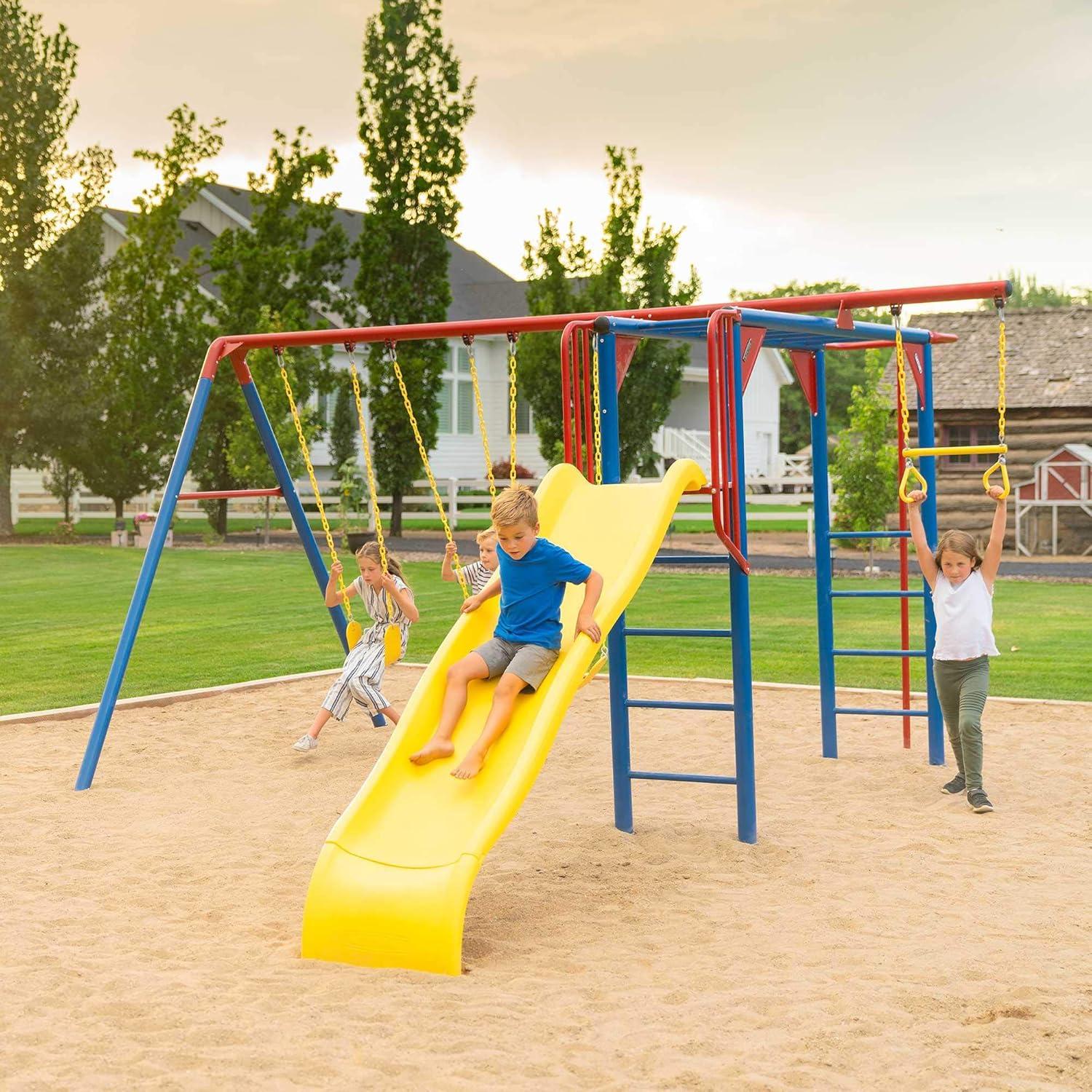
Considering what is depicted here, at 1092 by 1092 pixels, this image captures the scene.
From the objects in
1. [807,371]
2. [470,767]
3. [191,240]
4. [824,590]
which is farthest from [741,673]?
[191,240]

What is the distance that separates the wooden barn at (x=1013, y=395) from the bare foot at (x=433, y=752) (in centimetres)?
2119

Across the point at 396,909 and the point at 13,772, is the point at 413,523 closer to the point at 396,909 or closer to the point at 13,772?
the point at 13,772

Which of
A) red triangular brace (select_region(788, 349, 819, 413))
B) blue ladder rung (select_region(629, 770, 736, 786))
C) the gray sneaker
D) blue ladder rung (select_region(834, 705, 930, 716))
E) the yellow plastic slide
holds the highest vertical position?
red triangular brace (select_region(788, 349, 819, 413))

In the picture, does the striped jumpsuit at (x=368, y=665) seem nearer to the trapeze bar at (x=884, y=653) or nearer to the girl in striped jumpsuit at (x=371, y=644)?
the girl in striped jumpsuit at (x=371, y=644)

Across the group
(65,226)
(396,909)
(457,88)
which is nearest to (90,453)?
(65,226)

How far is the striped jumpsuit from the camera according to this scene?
8289 millimetres

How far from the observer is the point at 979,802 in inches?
269

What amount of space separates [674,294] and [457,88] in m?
6.27

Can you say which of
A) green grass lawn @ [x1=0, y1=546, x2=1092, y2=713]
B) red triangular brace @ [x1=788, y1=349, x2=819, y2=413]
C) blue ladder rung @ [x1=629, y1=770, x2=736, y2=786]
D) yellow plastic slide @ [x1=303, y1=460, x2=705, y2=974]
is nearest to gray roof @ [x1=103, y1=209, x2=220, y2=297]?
green grass lawn @ [x1=0, y1=546, x2=1092, y2=713]

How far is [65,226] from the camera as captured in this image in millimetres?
29344

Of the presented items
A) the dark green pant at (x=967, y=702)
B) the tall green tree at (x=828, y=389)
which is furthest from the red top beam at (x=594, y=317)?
the tall green tree at (x=828, y=389)

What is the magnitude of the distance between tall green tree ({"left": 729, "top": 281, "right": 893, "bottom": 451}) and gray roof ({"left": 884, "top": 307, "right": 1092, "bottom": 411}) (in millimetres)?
32116

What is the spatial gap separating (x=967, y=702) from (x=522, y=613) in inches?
98.0

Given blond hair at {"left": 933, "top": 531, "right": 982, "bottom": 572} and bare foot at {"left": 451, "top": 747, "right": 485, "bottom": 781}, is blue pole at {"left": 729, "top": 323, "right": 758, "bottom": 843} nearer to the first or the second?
blond hair at {"left": 933, "top": 531, "right": 982, "bottom": 572}
